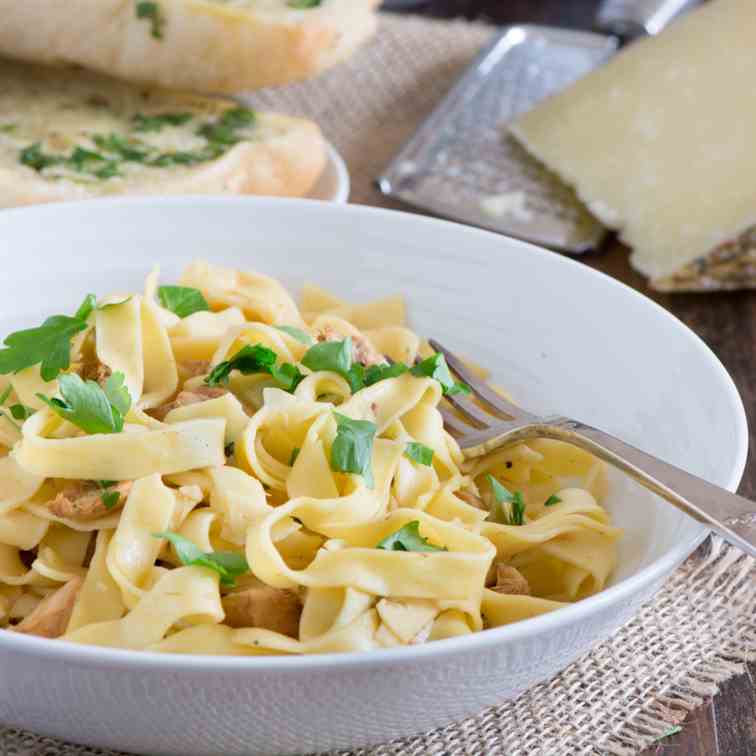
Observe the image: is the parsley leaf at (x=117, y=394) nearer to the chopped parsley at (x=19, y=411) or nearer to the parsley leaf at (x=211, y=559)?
the chopped parsley at (x=19, y=411)

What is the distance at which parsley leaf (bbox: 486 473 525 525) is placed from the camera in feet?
7.66

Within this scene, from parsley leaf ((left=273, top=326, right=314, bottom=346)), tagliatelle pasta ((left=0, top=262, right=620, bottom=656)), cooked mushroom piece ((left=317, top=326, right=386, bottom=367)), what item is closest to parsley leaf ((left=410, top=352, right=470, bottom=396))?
tagliatelle pasta ((left=0, top=262, right=620, bottom=656))

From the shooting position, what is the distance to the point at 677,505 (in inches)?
77.4

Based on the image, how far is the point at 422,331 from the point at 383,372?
0.51 m

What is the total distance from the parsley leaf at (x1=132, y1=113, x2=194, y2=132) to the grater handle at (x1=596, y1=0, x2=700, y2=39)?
205 cm

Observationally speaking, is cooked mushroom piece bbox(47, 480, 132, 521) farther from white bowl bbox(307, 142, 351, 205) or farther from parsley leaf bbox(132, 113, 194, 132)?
parsley leaf bbox(132, 113, 194, 132)

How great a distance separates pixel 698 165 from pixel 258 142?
1.50m

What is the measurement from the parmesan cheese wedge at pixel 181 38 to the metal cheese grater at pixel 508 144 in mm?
543

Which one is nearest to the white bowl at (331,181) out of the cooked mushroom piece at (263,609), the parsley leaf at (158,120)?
the parsley leaf at (158,120)

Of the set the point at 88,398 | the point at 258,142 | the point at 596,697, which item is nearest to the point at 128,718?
the point at 88,398

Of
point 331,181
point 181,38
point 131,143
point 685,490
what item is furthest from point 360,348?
point 181,38

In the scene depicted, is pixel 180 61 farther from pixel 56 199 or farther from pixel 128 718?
pixel 128 718

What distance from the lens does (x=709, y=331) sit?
12.4ft

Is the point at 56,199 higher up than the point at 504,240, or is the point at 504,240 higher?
the point at 504,240
